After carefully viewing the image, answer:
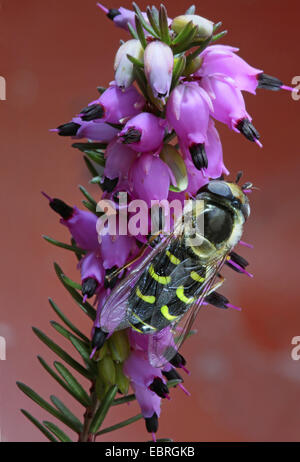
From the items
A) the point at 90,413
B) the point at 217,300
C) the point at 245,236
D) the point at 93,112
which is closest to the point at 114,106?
the point at 93,112

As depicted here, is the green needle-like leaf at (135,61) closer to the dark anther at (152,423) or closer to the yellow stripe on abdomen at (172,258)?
the yellow stripe on abdomen at (172,258)

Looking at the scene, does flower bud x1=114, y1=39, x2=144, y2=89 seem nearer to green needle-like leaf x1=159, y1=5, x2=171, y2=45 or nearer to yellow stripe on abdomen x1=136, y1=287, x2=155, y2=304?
green needle-like leaf x1=159, y1=5, x2=171, y2=45

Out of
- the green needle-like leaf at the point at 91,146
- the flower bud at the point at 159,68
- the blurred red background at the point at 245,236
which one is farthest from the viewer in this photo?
the blurred red background at the point at 245,236

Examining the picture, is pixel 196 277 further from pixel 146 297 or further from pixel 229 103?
pixel 229 103

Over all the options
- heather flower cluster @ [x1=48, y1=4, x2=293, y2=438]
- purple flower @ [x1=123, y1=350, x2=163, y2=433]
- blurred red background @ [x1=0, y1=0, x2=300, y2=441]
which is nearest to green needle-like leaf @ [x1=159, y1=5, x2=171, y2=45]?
heather flower cluster @ [x1=48, y1=4, x2=293, y2=438]

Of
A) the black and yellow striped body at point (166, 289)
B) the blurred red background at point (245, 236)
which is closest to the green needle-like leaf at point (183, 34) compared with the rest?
the black and yellow striped body at point (166, 289)
